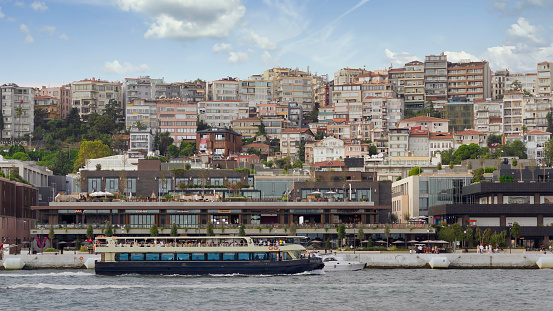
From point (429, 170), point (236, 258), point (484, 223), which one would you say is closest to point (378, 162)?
point (429, 170)

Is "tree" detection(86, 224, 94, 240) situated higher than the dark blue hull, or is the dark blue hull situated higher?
"tree" detection(86, 224, 94, 240)

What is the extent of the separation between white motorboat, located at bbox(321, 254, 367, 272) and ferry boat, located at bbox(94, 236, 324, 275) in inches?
160

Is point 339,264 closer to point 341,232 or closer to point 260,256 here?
point 260,256

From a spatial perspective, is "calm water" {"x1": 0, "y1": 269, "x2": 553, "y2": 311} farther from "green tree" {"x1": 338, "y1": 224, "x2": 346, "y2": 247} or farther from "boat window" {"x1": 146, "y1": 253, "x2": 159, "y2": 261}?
"green tree" {"x1": 338, "y1": 224, "x2": 346, "y2": 247}

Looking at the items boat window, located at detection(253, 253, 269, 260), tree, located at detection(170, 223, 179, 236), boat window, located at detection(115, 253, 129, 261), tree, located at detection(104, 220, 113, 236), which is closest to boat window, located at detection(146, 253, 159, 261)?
boat window, located at detection(115, 253, 129, 261)

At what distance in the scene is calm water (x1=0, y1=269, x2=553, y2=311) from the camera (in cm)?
6588

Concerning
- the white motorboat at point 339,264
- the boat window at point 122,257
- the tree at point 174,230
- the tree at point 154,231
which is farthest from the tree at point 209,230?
the boat window at point 122,257

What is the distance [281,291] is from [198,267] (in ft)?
56.5

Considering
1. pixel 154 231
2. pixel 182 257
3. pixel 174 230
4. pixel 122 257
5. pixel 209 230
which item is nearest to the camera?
pixel 182 257

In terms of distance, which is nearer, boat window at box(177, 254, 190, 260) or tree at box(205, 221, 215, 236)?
boat window at box(177, 254, 190, 260)

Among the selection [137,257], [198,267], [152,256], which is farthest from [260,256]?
[137,257]

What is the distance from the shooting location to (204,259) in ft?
294

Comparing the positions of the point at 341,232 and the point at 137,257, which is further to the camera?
the point at 341,232

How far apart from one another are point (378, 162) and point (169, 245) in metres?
113
